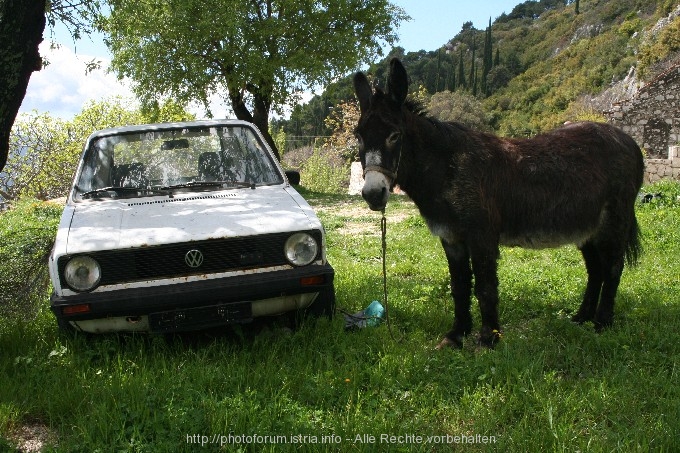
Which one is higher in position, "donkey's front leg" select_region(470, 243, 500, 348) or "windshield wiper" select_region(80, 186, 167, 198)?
"windshield wiper" select_region(80, 186, 167, 198)

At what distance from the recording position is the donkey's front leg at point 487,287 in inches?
162

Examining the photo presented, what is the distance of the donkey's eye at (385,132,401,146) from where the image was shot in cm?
381

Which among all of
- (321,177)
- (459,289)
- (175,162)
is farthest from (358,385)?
(321,177)

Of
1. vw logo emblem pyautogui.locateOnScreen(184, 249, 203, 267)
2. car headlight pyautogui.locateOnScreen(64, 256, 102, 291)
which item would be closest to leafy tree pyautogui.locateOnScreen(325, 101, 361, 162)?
vw logo emblem pyautogui.locateOnScreen(184, 249, 203, 267)

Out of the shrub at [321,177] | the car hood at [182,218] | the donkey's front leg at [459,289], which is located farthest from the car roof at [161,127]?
the shrub at [321,177]

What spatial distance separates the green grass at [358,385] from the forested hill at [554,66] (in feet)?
58.2

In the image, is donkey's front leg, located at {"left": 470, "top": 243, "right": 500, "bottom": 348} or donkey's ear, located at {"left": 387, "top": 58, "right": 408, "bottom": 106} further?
donkey's front leg, located at {"left": 470, "top": 243, "right": 500, "bottom": 348}

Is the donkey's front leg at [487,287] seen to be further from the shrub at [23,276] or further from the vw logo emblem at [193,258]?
the shrub at [23,276]

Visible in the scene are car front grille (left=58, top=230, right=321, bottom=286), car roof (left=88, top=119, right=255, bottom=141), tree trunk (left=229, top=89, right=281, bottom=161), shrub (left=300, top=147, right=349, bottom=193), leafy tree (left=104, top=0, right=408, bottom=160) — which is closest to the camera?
car front grille (left=58, top=230, right=321, bottom=286)

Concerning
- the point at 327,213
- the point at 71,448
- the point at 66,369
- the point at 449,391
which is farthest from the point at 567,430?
the point at 327,213

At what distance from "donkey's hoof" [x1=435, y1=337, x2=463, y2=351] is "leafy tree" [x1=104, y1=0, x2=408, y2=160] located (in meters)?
14.3

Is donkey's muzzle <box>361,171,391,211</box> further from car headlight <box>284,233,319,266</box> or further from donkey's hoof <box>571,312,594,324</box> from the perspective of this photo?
donkey's hoof <box>571,312,594,324</box>

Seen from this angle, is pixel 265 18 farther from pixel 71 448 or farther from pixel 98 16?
pixel 71 448

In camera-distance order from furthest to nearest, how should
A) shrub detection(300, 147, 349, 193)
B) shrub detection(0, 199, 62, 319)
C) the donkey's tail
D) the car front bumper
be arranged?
shrub detection(300, 147, 349, 193) → the donkey's tail → shrub detection(0, 199, 62, 319) → the car front bumper
